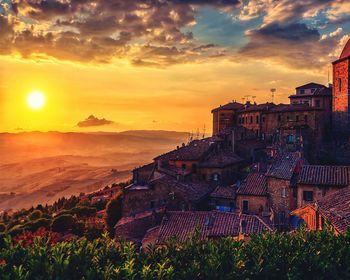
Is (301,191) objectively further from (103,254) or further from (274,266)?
(103,254)

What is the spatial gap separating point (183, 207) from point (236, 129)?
29603mm

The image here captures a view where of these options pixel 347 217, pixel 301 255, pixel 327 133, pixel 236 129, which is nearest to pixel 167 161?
pixel 236 129

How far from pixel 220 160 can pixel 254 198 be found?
48.7 ft

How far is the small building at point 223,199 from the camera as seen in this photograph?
4879 centimetres

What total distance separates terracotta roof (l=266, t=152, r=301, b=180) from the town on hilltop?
0.39 feet

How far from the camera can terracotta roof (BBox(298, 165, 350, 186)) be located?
37.4 m

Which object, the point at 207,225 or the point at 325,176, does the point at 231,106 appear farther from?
the point at 207,225

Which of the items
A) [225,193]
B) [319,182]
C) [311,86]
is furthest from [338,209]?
[311,86]

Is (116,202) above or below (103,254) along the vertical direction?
below

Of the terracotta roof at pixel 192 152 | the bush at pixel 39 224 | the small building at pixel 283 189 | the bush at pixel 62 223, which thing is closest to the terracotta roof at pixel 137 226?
the bush at pixel 62 223

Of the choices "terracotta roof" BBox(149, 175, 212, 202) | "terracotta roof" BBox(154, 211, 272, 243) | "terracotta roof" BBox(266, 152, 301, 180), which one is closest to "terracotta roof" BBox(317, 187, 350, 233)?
"terracotta roof" BBox(154, 211, 272, 243)

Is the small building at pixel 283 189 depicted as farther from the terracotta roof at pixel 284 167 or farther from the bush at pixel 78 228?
the bush at pixel 78 228

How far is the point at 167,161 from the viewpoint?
212ft

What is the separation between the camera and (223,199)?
4966cm
